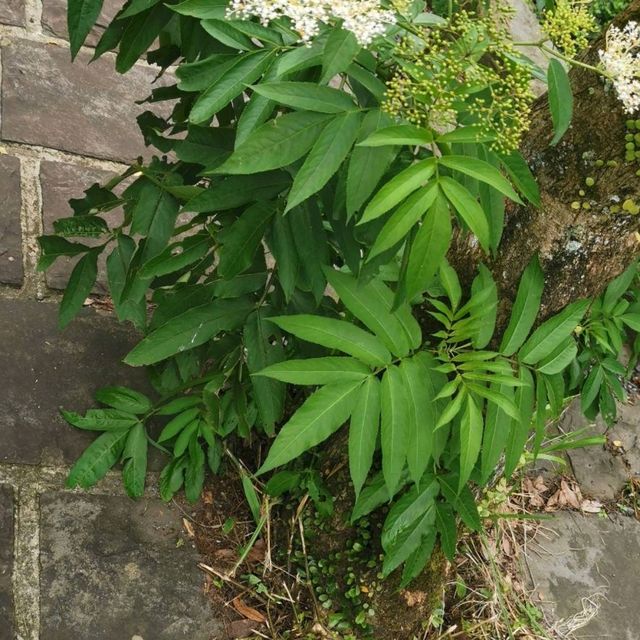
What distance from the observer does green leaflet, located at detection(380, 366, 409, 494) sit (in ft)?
4.53

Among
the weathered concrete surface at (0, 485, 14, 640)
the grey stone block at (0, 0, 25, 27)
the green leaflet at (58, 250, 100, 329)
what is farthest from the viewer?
the grey stone block at (0, 0, 25, 27)

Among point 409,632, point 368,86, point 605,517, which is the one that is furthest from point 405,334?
point 605,517

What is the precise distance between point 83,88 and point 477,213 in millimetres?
1928

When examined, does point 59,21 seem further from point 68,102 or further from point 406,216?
point 406,216

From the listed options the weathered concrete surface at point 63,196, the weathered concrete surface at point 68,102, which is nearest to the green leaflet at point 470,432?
the weathered concrete surface at point 63,196

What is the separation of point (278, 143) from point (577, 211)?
607 mm

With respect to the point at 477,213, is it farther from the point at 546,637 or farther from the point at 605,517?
the point at 605,517

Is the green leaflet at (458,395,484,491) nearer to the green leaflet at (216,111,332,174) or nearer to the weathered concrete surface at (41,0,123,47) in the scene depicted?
the green leaflet at (216,111,332,174)

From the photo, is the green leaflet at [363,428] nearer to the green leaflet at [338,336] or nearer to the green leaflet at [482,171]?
the green leaflet at [338,336]

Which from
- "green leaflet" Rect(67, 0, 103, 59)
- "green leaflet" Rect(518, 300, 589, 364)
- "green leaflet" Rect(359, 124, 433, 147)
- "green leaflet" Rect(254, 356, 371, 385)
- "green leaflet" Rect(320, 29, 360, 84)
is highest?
"green leaflet" Rect(320, 29, 360, 84)

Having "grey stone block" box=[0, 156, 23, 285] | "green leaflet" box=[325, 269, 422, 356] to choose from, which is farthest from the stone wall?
"green leaflet" box=[325, 269, 422, 356]

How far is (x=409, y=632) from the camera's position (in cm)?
188

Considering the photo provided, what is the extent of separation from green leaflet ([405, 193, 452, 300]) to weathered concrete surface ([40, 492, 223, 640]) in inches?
43.5

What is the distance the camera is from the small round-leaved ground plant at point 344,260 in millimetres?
1113
